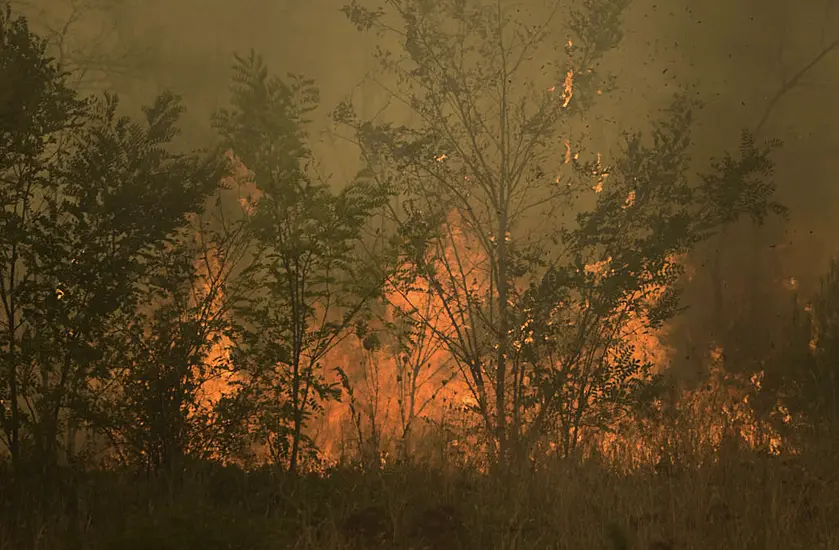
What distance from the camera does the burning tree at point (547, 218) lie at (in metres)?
7.92

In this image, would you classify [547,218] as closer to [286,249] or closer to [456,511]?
[286,249]

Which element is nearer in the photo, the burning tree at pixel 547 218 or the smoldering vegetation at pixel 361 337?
the smoldering vegetation at pixel 361 337

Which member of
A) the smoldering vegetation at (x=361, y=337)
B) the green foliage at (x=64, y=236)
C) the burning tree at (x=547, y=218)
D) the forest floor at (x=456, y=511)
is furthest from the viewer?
the burning tree at (x=547, y=218)

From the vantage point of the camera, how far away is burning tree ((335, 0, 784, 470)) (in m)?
7.92

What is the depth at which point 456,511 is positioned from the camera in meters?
4.54

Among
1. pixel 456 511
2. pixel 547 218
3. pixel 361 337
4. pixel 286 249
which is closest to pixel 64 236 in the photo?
pixel 286 249

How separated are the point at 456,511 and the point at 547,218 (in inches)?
195

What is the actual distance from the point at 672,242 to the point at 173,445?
197 inches

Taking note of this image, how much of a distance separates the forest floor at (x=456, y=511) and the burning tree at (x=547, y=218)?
128cm

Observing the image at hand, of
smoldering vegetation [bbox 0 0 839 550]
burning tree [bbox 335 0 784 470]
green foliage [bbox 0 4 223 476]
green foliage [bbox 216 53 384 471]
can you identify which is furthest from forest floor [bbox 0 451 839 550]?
burning tree [bbox 335 0 784 470]

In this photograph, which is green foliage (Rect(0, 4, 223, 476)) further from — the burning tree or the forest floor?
the burning tree

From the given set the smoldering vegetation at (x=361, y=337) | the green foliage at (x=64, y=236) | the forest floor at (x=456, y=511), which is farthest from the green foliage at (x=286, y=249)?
the forest floor at (x=456, y=511)

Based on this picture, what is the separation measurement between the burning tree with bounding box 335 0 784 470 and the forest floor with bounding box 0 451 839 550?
1.28m

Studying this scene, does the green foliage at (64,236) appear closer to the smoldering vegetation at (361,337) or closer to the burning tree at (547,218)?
the smoldering vegetation at (361,337)
